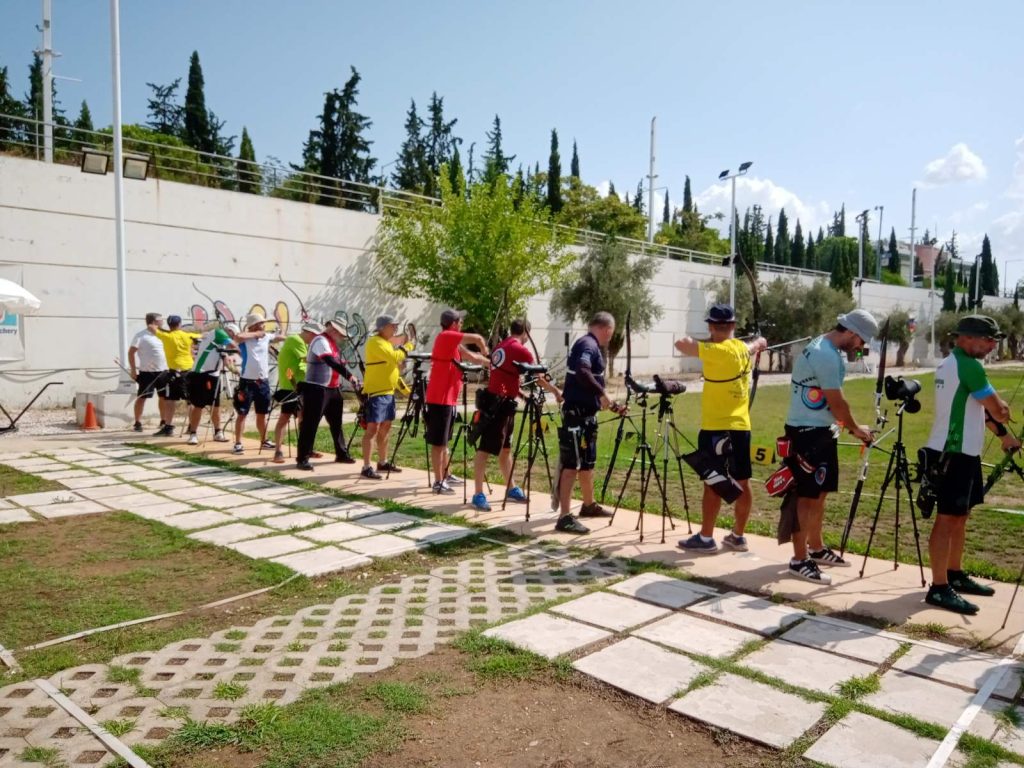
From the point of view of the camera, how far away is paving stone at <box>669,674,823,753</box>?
3.00 metres

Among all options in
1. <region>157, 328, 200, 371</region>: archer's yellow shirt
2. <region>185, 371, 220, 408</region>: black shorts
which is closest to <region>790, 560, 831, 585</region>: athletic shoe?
<region>185, 371, 220, 408</region>: black shorts

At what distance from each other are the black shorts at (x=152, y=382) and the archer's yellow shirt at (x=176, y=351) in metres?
0.17

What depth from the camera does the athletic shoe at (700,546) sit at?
5520 millimetres

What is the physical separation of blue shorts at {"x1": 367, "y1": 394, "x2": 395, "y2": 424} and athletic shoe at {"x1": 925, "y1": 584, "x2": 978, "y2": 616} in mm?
5198

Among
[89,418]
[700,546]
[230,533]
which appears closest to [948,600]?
[700,546]

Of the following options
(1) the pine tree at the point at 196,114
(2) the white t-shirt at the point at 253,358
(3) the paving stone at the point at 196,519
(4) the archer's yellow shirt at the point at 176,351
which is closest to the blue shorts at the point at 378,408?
(3) the paving stone at the point at 196,519

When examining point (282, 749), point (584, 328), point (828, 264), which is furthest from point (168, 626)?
point (828, 264)

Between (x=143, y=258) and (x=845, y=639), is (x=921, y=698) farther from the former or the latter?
(x=143, y=258)

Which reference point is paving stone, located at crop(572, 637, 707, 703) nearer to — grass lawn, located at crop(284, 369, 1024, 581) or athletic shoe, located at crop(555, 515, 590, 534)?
athletic shoe, located at crop(555, 515, 590, 534)

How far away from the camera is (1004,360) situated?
177 feet

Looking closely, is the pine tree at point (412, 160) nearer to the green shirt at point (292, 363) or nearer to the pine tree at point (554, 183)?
the pine tree at point (554, 183)

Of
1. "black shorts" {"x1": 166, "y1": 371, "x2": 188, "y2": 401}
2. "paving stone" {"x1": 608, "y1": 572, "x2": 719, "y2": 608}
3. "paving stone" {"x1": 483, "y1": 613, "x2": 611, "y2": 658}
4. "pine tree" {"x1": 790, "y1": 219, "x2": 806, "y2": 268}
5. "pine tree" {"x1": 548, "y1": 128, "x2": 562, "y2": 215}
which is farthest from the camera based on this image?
"pine tree" {"x1": 790, "y1": 219, "x2": 806, "y2": 268}

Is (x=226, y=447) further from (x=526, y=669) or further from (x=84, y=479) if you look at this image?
(x=526, y=669)

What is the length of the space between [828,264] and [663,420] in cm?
8624
